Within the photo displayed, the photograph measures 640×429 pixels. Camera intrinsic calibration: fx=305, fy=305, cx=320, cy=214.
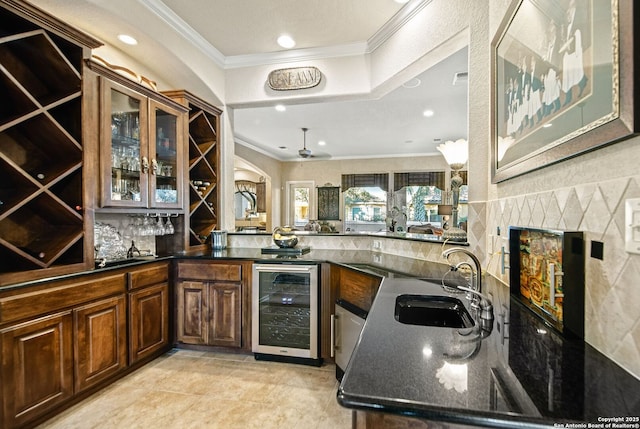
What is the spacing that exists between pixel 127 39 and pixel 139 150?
3.11ft

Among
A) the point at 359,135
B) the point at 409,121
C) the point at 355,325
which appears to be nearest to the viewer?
the point at 355,325

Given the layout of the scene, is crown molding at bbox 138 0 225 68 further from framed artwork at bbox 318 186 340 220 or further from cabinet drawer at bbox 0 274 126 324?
framed artwork at bbox 318 186 340 220

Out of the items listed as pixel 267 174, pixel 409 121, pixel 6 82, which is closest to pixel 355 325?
pixel 6 82

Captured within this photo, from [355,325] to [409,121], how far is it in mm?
4161

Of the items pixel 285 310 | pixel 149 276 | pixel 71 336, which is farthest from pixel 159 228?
pixel 285 310

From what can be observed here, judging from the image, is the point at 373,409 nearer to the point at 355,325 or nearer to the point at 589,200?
the point at 589,200

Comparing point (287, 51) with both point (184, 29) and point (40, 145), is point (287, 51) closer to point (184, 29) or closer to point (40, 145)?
point (184, 29)

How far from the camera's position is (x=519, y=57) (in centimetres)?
137

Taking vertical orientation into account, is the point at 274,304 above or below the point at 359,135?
below

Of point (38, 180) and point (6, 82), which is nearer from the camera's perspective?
point (6, 82)

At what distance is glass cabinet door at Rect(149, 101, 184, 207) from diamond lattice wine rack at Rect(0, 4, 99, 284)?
62 cm

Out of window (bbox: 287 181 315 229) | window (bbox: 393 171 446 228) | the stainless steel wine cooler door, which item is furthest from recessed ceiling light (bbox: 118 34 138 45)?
window (bbox: 393 171 446 228)

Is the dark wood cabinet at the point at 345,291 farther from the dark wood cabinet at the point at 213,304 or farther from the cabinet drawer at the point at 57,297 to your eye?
the cabinet drawer at the point at 57,297

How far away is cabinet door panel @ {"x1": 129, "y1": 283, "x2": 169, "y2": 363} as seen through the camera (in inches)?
93.8
